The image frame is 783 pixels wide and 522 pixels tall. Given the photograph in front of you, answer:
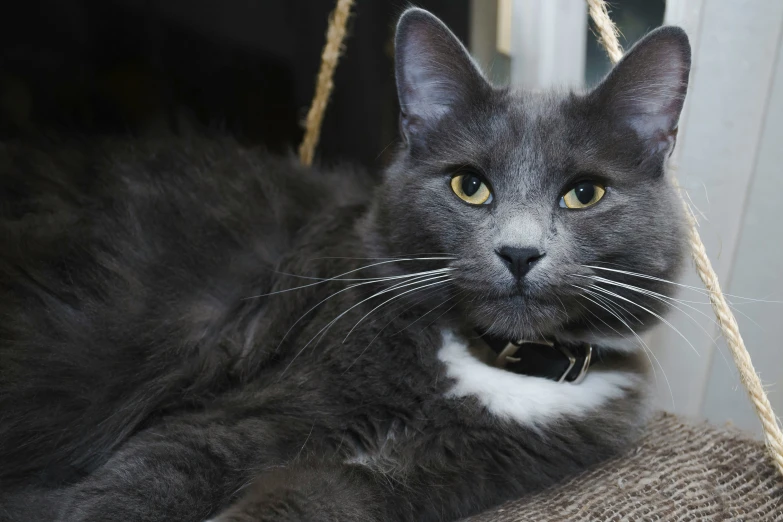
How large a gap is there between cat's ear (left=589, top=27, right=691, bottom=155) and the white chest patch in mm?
489

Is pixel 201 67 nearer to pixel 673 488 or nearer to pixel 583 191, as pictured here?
pixel 583 191

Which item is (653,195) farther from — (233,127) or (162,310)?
(233,127)

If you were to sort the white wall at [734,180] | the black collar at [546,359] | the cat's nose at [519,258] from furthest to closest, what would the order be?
the white wall at [734,180], the black collar at [546,359], the cat's nose at [519,258]

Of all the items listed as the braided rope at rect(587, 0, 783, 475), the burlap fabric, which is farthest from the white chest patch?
the braided rope at rect(587, 0, 783, 475)

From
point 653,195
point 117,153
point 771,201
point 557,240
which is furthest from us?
point 771,201

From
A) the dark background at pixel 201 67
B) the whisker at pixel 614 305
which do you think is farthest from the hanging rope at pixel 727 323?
the dark background at pixel 201 67

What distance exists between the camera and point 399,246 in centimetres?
131

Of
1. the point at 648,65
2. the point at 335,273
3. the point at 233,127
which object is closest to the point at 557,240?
the point at 648,65

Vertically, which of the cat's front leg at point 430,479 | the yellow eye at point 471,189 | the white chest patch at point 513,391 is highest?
the yellow eye at point 471,189

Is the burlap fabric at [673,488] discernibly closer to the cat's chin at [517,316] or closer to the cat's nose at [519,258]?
the cat's chin at [517,316]

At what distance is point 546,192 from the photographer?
3.85ft

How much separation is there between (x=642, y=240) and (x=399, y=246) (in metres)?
0.45

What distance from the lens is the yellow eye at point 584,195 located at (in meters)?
1.20

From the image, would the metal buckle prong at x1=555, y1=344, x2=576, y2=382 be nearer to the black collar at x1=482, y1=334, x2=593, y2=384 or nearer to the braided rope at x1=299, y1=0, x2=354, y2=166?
the black collar at x1=482, y1=334, x2=593, y2=384
